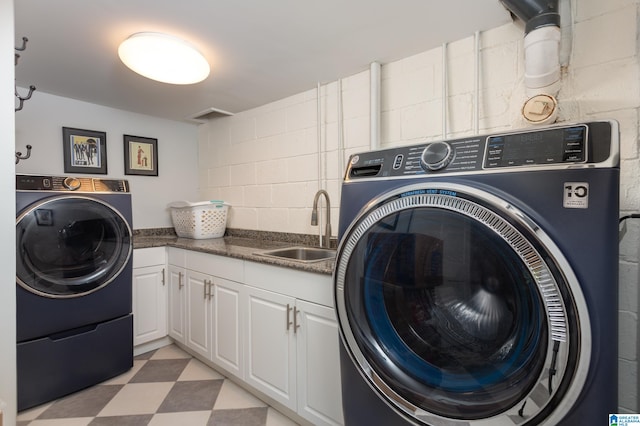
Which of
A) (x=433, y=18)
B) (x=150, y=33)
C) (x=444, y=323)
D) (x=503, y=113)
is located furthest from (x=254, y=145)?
(x=444, y=323)

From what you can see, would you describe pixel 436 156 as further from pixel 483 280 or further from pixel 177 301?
pixel 177 301

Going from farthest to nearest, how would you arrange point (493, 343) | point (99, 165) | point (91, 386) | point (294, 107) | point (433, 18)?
point (99, 165) < point (294, 107) < point (91, 386) < point (433, 18) < point (493, 343)

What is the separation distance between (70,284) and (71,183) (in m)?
0.61

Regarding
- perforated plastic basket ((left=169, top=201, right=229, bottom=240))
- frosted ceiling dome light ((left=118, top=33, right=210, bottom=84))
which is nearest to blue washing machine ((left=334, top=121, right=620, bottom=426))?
frosted ceiling dome light ((left=118, top=33, right=210, bottom=84))

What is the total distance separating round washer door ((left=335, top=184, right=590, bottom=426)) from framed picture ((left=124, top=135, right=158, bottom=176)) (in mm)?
2564

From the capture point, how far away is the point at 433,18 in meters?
1.43

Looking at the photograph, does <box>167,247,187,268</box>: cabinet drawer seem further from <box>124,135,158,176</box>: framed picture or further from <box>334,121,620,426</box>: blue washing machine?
<box>334,121,620,426</box>: blue washing machine

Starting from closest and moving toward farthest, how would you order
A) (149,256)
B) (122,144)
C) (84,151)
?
(149,256)
(84,151)
(122,144)

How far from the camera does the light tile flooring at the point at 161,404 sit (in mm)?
1645

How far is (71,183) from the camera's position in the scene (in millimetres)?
1816

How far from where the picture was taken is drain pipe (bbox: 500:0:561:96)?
1.17 m

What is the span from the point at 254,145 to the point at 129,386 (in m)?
1.98

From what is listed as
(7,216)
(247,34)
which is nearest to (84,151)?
A: (7,216)

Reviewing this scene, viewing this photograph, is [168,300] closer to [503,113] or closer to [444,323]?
Result: [444,323]
